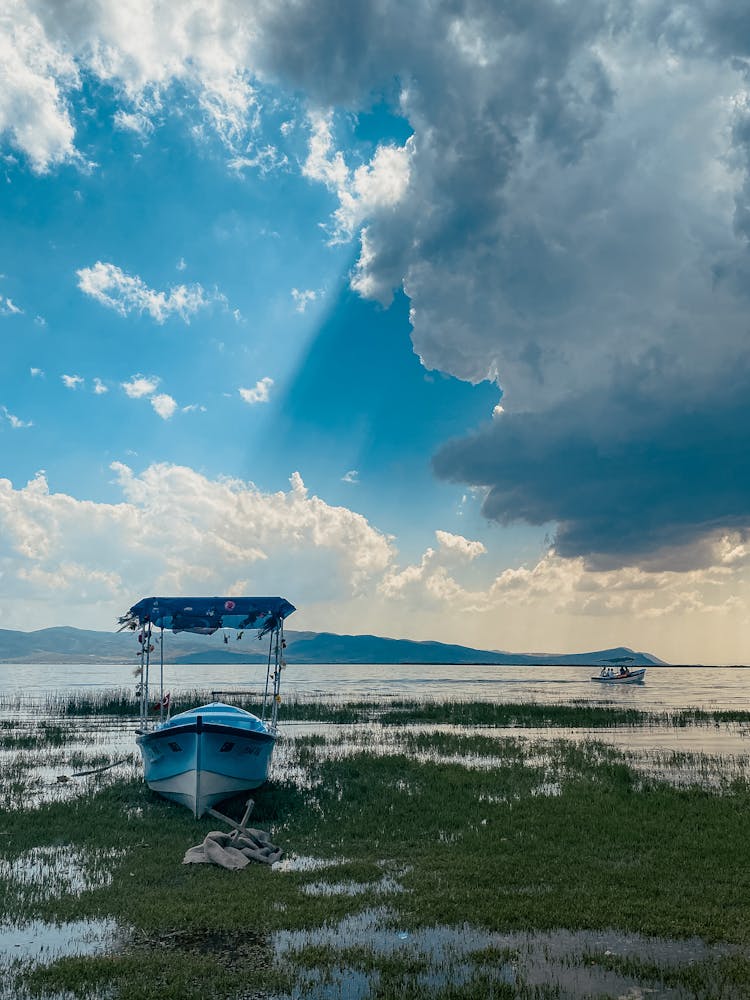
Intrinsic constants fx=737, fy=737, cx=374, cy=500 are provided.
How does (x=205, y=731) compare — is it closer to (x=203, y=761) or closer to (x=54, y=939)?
(x=203, y=761)

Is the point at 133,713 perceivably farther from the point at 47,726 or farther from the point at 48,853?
the point at 48,853

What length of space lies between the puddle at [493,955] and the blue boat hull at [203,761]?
29.7ft

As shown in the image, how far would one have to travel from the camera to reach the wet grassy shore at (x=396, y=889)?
919 cm

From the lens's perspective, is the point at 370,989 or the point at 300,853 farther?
the point at 300,853

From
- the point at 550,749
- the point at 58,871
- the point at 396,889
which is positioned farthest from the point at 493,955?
the point at 550,749

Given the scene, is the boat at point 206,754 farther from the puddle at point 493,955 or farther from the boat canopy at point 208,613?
the puddle at point 493,955

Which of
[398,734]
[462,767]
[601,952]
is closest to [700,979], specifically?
[601,952]

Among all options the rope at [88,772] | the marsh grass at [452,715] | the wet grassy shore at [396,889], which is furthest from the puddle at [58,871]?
the marsh grass at [452,715]

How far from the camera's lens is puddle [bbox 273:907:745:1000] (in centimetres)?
888

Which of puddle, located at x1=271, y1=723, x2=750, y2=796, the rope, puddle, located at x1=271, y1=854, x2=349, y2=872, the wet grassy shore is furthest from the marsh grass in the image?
puddle, located at x1=271, y1=854, x2=349, y2=872

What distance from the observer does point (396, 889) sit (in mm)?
12750

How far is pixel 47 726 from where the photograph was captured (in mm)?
42438

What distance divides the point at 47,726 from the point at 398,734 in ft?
66.8

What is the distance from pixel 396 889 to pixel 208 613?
48.1ft
